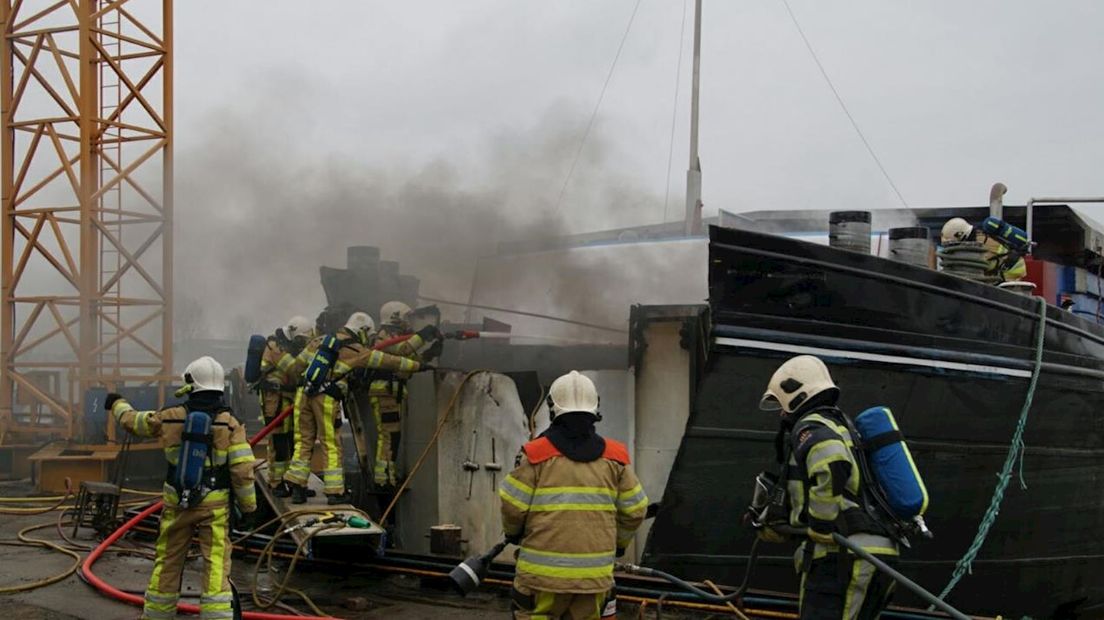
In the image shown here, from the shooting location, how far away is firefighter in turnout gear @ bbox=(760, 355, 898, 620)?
13.8 ft

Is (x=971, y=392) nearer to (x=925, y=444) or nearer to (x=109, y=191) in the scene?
(x=925, y=444)

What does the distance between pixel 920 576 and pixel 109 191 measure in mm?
19914

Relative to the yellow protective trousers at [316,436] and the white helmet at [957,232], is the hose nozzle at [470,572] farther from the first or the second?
the white helmet at [957,232]

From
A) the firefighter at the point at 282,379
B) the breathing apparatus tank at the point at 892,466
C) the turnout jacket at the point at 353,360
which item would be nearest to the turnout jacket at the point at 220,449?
the turnout jacket at the point at 353,360

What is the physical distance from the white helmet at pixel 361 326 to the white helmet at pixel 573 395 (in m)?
4.57

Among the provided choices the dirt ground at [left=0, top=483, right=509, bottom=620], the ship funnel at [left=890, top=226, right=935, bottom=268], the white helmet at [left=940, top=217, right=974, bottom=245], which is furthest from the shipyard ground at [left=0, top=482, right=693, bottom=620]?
the white helmet at [left=940, top=217, right=974, bottom=245]

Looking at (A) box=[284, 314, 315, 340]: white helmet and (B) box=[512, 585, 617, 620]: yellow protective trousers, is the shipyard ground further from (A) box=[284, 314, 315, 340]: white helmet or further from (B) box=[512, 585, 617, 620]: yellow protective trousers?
(A) box=[284, 314, 315, 340]: white helmet

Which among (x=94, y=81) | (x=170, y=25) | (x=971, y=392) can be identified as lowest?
(x=971, y=392)

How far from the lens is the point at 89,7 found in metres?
21.0

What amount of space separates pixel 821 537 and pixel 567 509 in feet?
3.53

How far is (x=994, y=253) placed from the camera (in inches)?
311

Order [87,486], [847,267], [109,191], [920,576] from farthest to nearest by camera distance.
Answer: [109,191] → [87,486] → [920,576] → [847,267]

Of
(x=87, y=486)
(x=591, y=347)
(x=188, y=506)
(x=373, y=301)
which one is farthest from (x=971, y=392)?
(x=87, y=486)

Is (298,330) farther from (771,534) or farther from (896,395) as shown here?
(771,534)
